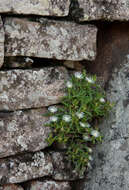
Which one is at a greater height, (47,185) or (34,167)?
(34,167)

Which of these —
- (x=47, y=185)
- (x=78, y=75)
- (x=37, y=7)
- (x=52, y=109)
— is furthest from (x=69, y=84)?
(x=47, y=185)

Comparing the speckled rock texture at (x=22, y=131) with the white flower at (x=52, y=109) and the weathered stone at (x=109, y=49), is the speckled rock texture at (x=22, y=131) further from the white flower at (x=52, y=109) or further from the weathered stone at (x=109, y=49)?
the weathered stone at (x=109, y=49)

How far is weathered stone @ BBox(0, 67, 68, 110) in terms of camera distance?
2084mm

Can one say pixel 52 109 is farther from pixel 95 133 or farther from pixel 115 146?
pixel 115 146

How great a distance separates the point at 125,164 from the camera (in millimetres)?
2188

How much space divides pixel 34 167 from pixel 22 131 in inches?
10.7

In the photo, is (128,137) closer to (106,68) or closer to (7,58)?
(106,68)

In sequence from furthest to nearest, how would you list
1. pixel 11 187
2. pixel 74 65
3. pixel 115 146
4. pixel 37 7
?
1. pixel 74 65
2. pixel 115 146
3. pixel 11 187
4. pixel 37 7

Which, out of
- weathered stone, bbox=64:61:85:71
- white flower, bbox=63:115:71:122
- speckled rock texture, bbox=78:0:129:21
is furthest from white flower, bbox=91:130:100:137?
speckled rock texture, bbox=78:0:129:21

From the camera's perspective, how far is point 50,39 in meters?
2.17

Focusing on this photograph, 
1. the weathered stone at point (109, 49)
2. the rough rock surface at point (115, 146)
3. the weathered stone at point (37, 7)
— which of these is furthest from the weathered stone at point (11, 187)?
the weathered stone at point (37, 7)

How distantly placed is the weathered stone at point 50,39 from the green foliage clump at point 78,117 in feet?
0.63

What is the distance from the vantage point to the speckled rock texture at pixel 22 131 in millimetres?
2098

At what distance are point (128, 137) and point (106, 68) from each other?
58 cm
